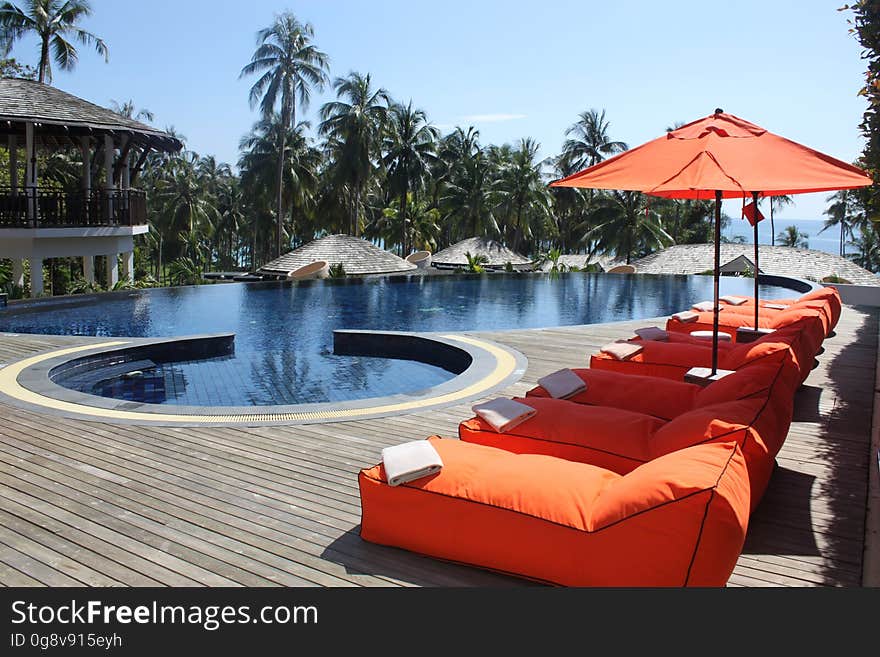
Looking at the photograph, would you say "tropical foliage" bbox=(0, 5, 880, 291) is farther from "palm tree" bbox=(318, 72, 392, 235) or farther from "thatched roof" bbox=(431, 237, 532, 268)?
"thatched roof" bbox=(431, 237, 532, 268)

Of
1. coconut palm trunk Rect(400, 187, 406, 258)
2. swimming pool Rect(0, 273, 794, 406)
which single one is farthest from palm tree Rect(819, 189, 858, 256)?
swimming pool Rect(0, 273, 794, 406)

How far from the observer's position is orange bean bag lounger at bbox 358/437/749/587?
280cm

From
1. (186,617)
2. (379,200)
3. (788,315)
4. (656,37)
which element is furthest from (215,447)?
(379,200)

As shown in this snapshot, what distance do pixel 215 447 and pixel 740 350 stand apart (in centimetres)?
447

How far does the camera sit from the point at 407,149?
39469 millimetres

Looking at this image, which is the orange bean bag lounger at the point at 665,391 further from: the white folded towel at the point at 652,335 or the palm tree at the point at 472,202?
the palm tree at the point at 472,202

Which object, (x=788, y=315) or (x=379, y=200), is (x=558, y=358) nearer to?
(x=788, y=315)

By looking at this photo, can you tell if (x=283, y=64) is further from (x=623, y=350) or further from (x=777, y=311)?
(x=623, y=350)

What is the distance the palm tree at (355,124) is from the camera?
122ft

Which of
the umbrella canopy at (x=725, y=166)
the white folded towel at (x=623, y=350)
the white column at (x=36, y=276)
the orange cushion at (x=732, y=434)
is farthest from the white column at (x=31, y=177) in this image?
the orange cushion at (x=732, y=434)

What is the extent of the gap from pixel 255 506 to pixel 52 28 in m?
31.8

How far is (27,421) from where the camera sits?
19.2 ft

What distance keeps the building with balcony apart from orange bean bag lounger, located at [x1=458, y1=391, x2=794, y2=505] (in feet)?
55.1

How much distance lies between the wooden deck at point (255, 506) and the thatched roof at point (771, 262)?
19.3 metres
